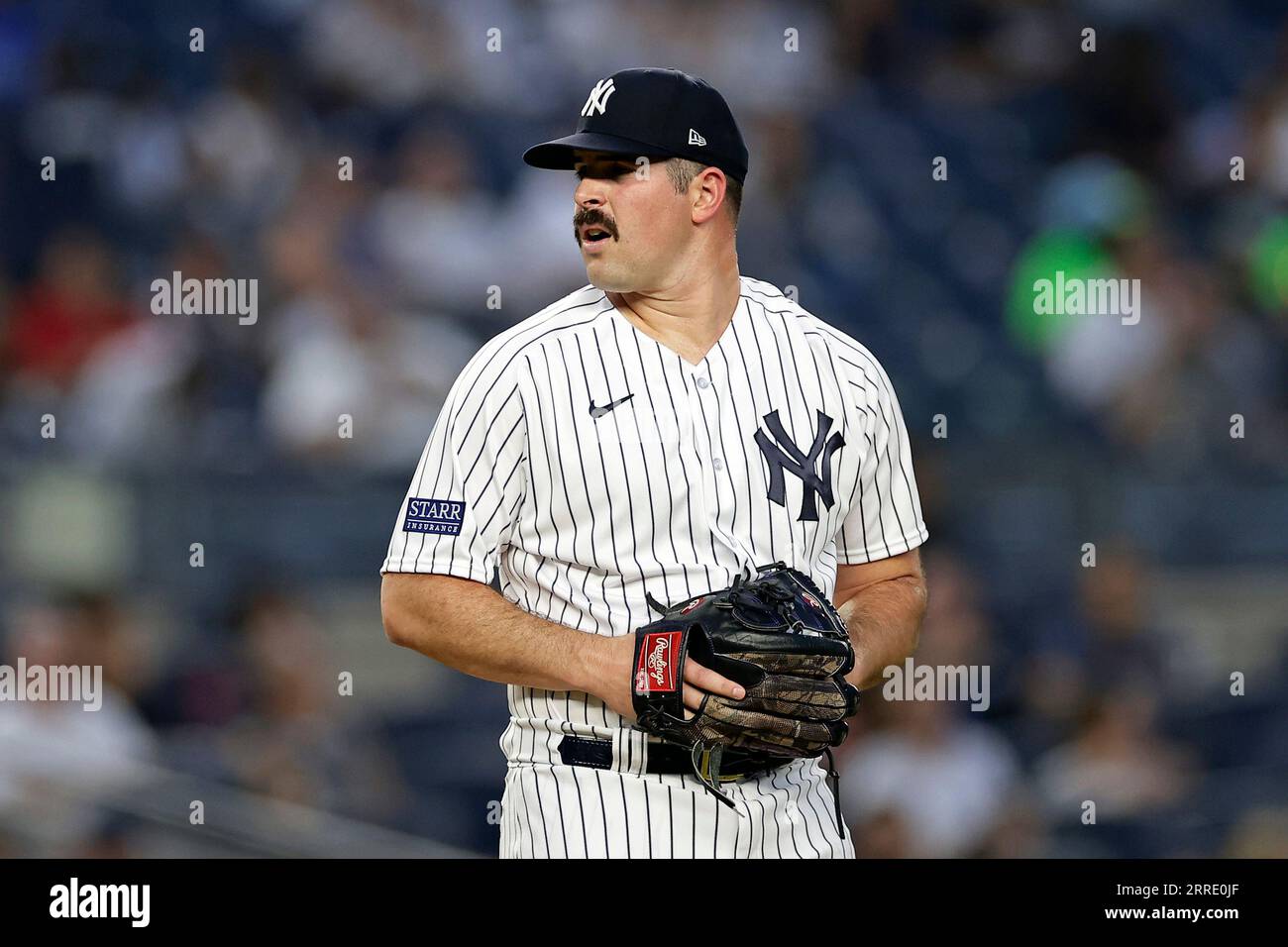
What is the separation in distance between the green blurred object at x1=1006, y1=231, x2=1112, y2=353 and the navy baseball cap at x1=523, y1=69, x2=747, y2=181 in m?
2.88

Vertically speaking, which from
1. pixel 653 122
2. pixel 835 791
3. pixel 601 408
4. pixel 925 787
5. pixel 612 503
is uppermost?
pixel 653 122

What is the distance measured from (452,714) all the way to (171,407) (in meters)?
1.15

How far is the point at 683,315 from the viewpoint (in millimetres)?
2150

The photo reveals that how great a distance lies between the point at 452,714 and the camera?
414 cm

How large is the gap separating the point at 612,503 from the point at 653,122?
1.64 feet

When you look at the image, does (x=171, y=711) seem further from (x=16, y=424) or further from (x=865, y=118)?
(x=865, y=118)

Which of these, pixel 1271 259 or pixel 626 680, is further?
pixel 1271 259

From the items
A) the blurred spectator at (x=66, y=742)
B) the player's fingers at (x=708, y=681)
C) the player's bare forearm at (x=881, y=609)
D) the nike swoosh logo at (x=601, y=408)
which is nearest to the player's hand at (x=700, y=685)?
the player's fingers at (x=708, y=681)

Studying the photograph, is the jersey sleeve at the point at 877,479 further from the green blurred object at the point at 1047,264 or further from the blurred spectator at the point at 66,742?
the green blurred object at the point at 1047,264

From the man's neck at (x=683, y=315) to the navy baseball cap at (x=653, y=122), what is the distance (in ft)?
0.57

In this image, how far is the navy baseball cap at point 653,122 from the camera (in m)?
2.07

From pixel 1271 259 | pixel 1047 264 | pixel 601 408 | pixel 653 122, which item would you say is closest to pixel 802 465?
pixel 601 408

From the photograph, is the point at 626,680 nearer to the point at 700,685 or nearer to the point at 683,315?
the point at 700,685

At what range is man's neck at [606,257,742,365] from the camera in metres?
2.14
